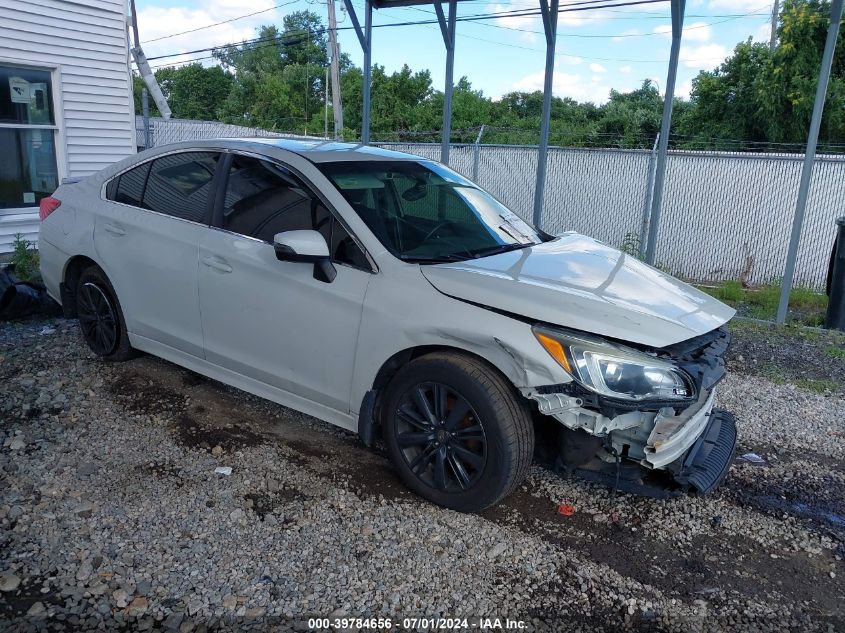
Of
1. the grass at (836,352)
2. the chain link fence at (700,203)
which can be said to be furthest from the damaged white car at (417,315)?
the chain link fence at (700,203)

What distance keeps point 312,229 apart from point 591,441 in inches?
73.1

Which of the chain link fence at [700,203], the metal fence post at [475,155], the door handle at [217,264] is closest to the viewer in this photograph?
the door handle at [217,264]

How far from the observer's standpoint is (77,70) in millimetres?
10047

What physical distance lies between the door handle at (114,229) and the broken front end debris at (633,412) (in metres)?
3.13

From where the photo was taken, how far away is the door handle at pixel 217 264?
4.09 metres

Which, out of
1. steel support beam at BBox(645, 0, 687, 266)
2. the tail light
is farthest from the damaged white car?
A: steel support beam at BBox(645, 0, 687, 266)

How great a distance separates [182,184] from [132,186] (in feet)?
1.88

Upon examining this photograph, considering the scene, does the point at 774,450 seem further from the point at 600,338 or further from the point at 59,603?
the point at 59,603

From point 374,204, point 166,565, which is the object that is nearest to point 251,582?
point 166,565

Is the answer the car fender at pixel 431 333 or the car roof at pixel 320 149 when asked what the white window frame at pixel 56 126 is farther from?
the car fender at pixel 431 333

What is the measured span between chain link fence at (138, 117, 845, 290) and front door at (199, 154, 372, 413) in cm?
782

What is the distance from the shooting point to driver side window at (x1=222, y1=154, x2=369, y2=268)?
3736 millimetres

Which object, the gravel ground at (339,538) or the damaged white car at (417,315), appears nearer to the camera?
the gravel ground at (339,538)

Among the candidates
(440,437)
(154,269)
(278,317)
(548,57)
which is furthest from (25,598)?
(548,57)
